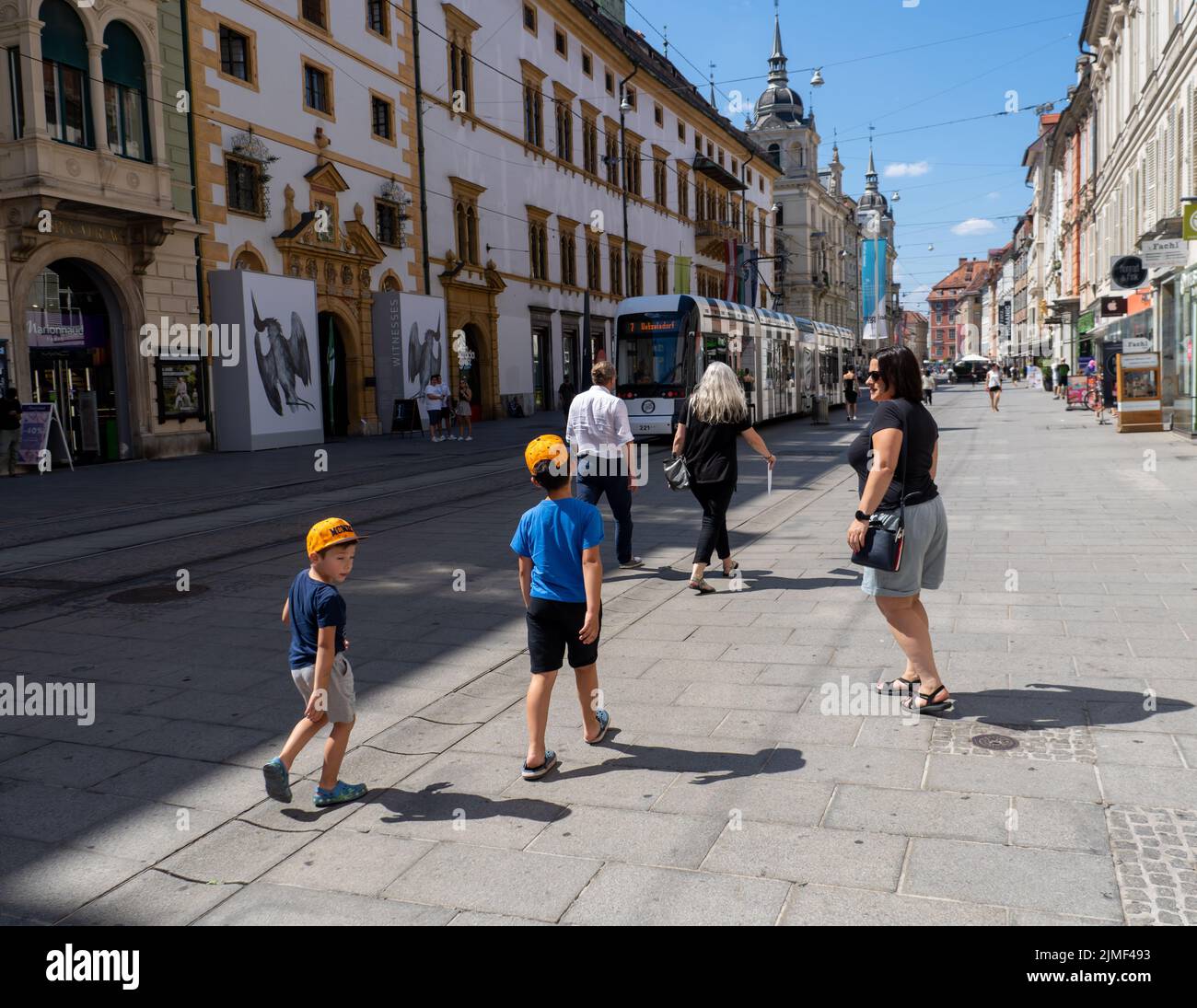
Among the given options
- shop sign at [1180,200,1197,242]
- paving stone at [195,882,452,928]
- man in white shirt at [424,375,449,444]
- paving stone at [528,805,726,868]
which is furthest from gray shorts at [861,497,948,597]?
man in white shirt at [424,375,449,444]

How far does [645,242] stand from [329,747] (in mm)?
47966

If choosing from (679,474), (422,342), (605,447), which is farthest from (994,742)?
(422,342)

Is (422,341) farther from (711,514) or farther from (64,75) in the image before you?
(711,514)

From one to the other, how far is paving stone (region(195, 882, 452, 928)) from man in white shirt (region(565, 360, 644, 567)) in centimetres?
552

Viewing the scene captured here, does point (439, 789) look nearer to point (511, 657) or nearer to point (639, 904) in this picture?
point (639, 904)

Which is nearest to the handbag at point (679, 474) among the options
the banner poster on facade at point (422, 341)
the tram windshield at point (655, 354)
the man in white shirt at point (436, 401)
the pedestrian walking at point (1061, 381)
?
the tram windshield at point (655, 354)

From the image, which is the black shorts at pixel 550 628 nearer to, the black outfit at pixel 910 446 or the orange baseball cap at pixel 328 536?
the orange baseball cap at pixel 328 536

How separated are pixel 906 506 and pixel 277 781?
9.74ft

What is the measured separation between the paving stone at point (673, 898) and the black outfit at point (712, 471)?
4863mm

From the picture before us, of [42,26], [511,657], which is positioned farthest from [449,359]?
[511,657]

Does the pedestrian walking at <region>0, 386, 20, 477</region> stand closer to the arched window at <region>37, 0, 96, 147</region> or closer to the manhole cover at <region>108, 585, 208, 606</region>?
the arched window at <region>37, 0, 96, 147</region>

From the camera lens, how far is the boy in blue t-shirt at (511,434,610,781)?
4.50 meters

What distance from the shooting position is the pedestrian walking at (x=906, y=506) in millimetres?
4992

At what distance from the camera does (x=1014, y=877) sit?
3.38 m
